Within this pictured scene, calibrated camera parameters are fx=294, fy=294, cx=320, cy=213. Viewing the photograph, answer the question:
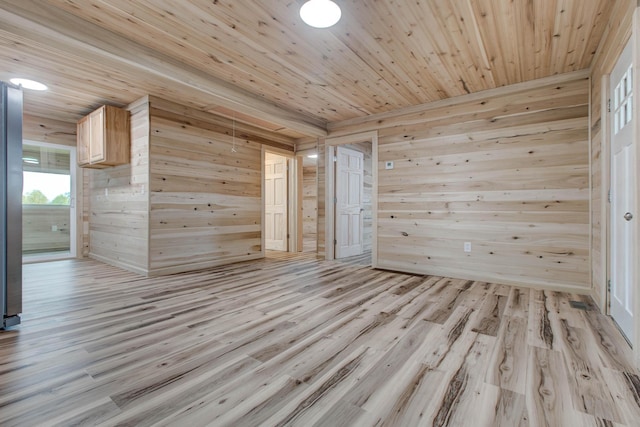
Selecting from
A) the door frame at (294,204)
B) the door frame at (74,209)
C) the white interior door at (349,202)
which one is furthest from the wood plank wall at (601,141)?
the door frame at (74,209)

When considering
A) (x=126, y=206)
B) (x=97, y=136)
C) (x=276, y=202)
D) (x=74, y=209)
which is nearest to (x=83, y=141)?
(x=97, y=136)

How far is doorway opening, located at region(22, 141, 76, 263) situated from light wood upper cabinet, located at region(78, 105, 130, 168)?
53.0 inches

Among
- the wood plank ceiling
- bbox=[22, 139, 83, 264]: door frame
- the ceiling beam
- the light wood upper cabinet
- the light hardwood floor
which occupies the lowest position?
the light hardwood floor

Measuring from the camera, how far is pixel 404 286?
3.37 metres

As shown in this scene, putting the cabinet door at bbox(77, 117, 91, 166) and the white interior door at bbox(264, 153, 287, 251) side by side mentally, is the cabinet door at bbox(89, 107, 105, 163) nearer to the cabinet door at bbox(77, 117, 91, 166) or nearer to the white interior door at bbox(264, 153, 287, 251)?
the cabinet door at bbox(77, 117, 91, 166)

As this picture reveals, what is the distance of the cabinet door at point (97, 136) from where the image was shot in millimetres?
3908

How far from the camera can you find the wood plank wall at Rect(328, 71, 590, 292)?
3139 millimetres

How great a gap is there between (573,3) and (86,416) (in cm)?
368

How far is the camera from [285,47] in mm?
2627

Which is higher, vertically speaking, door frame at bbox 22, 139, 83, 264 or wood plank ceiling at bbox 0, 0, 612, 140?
wood plank ceiling at bbox 0, 0, 612, 140

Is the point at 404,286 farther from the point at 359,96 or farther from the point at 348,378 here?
the point at 359,96

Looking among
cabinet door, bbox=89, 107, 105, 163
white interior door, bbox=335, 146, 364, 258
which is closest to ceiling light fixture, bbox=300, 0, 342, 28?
white interior door, bbox=335, 146, 364, 258

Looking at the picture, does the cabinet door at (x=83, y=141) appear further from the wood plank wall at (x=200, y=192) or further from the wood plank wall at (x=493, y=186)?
the wood plank wall at (x=493, y=186)

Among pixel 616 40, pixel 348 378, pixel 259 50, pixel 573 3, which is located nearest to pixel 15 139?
pixel 259 50
